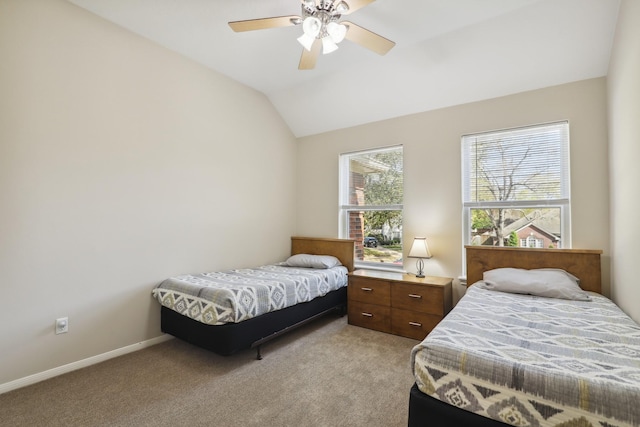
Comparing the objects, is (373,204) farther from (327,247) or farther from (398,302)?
(398,302)

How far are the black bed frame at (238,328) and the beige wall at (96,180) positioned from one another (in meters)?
0.39

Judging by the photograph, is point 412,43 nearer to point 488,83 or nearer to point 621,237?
point 488,83

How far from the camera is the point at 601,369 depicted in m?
1.22

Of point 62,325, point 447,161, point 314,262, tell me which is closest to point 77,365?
point 62,325

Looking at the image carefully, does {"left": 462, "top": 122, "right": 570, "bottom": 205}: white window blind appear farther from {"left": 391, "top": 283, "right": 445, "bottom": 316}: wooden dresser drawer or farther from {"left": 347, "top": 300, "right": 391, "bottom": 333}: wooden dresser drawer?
{"left": 347, "top": 300, "right": 391, "bottom": 333}: wooden dresser drawer

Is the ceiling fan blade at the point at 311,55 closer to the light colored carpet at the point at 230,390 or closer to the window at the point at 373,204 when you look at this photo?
the window at the point at 373,204

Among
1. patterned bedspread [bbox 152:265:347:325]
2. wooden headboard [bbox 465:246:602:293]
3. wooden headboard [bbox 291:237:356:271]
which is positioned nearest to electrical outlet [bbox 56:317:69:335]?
patterned bedspread [bbox 152:265:347:325]

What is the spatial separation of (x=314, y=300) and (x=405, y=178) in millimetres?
1838

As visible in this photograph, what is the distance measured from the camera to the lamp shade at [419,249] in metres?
3.30

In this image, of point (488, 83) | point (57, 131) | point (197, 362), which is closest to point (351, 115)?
point (488, 83)

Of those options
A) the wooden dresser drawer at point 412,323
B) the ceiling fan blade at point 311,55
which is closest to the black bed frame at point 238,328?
the wooden dresser drawer at point 412,323

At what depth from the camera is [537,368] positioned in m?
1.22

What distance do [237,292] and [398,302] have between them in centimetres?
167

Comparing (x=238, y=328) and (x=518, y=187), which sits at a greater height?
(x=518, y=187)
